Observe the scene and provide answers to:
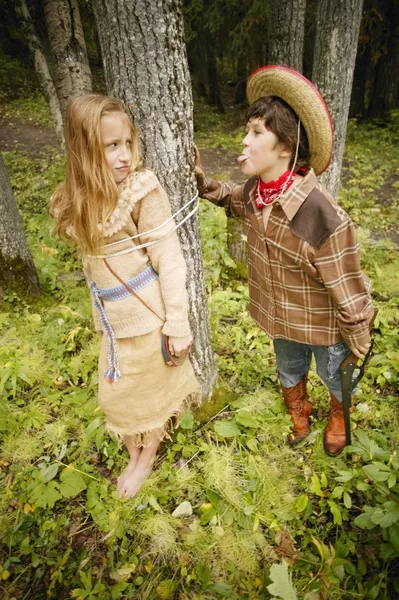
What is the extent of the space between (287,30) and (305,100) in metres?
4.58

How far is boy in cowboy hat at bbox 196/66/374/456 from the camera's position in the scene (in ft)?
5.84

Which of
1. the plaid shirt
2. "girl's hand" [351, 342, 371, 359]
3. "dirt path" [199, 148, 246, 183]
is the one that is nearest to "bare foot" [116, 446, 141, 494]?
the plaid shirt

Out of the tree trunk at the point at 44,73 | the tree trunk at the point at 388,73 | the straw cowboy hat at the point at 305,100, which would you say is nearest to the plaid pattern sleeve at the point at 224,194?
the straw cowboy hat at the point at 305,100

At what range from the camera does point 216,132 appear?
1275cm

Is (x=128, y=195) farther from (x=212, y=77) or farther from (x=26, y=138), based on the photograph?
(x=212, y=77)

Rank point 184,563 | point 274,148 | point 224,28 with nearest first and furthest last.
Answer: point 274,148 → point 184,563 → point 224,28

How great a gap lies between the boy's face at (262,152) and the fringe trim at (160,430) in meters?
1.55

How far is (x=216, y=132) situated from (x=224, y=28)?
11.1 feet

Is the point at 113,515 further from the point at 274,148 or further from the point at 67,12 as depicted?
the point at 67,12

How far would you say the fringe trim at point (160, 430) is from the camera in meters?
2.31

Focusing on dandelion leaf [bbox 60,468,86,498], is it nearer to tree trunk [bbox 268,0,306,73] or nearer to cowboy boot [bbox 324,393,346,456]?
cowboy boot [bbox 324,393,346,456]

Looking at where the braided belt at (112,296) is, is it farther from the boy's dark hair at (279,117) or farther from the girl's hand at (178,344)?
the boy's dark hair at (279,117)

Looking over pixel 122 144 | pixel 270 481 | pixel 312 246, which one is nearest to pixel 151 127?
pixel 122 144

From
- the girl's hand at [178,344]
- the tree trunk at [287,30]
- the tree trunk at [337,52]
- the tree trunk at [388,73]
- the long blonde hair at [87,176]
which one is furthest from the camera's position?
the tree trunk at [388,73]
